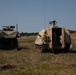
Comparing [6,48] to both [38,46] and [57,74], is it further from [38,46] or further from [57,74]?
[57,74]

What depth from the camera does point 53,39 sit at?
22781 mm

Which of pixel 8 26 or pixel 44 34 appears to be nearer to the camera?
pixel 44 34

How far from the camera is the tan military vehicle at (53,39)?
22234mm

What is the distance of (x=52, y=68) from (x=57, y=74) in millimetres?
1608

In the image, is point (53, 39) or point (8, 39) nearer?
point (53, 39)

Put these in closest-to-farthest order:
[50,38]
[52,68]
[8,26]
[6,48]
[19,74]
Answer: [19,74] → [52,68] → [50,38] → [6,48] → [8,26]

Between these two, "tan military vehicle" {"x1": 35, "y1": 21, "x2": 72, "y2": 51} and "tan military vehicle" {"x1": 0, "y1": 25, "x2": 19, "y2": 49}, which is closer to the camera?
"tan military vehicle" {"x1": 35, "y1": 21, "x2": 72, "y2": 51}

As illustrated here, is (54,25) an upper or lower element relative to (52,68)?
upper

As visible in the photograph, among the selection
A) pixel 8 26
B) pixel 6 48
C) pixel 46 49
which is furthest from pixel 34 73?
pixel 8 26

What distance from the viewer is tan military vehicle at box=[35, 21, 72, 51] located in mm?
22234

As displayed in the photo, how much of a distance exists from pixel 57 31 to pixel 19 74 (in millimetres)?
12427

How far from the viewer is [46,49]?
22453 millimetres

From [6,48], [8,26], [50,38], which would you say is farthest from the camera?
[8,26]

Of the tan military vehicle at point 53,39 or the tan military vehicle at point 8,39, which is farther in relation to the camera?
the tan military vehicle at point 8,39
